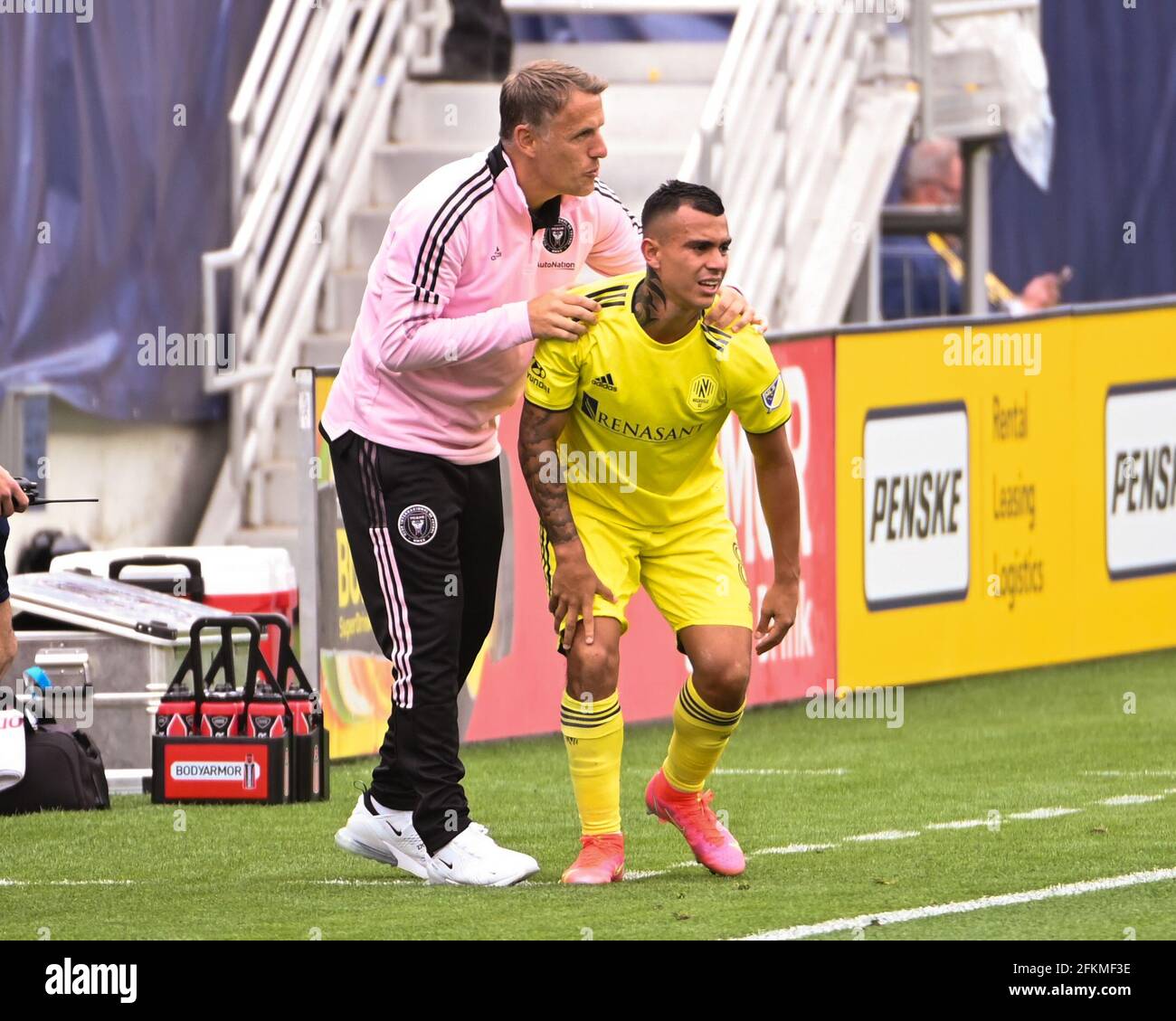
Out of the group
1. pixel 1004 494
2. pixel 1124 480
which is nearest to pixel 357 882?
pixel 1004 494

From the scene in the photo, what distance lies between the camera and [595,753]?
7.23 meters

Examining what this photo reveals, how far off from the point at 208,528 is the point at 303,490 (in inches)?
183

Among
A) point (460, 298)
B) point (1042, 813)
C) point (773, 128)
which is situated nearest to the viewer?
point (460, 298)

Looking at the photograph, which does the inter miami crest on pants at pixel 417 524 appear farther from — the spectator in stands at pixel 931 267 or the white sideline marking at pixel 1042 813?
the spectator in stands at pixel 931 267

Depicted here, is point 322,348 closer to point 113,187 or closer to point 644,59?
point 113,187

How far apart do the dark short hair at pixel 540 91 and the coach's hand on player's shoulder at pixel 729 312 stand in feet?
1.97

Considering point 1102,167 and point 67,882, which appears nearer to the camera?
point 67,882

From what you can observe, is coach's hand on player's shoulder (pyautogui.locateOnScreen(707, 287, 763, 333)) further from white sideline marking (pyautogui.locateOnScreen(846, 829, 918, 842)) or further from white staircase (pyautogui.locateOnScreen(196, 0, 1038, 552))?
white staircase (pyautogui.locateOnScreen(196, 0, 1038, 552))

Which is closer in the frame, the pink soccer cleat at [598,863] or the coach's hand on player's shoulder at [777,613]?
the pink soccer cleat at [598,863]

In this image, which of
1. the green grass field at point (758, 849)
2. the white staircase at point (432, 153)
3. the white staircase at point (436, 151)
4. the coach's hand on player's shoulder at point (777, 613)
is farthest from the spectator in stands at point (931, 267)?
the coach's hand on player's shoulder at point (777, 613)

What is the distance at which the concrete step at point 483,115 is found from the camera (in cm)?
1575

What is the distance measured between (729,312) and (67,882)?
2.30m

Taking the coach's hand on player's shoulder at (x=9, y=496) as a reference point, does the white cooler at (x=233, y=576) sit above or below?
below
